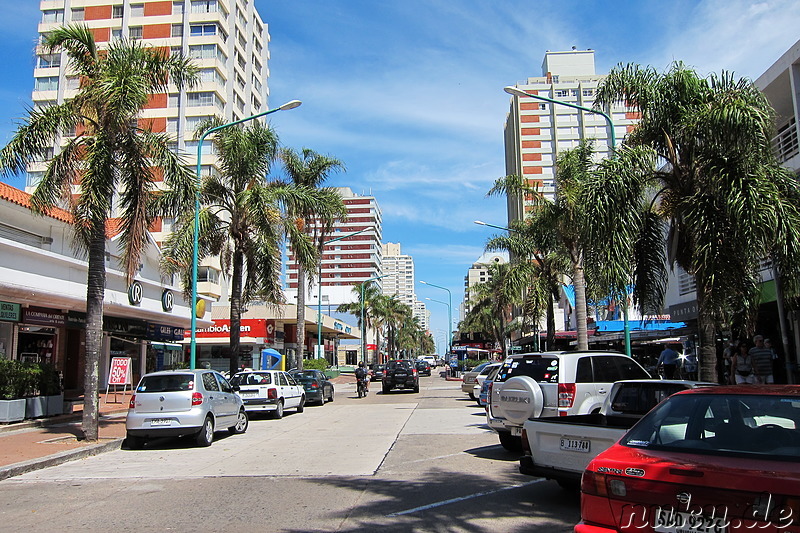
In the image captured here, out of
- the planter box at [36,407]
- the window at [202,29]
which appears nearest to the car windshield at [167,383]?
the planter box at [36,407]

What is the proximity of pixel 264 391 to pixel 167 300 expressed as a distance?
27.6 ft

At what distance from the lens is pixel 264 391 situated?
20.3 m

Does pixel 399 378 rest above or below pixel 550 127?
below

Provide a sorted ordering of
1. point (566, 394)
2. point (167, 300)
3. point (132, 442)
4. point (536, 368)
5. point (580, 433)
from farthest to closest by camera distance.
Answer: point (167, 300), point (132, 442), point (536, 368), point (566, 394), point (580, 433)

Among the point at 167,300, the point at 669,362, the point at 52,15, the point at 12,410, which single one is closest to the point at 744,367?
the point at 669,362

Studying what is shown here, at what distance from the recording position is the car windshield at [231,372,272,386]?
20531mm

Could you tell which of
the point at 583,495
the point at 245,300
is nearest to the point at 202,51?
the point at 245,300

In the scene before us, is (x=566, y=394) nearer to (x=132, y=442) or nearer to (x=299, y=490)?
(x=299, y=490)

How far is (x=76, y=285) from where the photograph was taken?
65.6ft

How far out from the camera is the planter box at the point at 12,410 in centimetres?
1545

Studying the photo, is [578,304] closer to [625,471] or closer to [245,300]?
[245,300]

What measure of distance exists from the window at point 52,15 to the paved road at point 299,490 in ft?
198

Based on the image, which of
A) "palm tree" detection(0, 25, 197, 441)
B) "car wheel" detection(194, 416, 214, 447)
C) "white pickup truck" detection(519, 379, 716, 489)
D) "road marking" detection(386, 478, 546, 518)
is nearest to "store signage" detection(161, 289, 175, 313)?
"palm tree" detection(0, 25, 197, 441)

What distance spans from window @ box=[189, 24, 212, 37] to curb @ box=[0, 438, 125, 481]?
54017 mm
